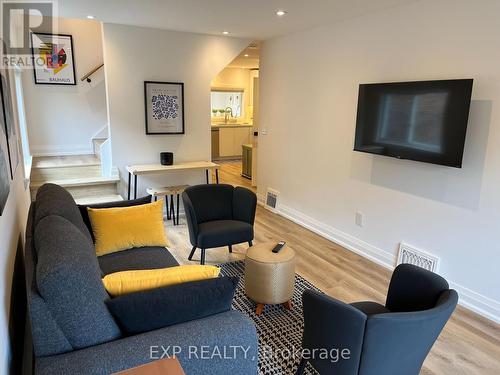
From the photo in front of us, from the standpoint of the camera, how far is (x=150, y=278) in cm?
159

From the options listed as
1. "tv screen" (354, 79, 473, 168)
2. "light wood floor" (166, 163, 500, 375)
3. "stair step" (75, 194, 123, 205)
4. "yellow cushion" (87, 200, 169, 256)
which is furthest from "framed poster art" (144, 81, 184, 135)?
"tv screen" (354, 79, 473, 168)

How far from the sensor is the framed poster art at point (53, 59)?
17.6ft

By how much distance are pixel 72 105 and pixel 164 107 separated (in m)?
2.00

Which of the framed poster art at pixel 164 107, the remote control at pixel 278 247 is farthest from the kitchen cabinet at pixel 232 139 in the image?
the remote control at pixel 278 247

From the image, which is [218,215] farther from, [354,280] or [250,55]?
[250,55]

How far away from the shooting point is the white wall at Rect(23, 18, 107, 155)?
543 centimetres

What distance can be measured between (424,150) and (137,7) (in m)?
2.98

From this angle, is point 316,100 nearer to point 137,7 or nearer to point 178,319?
point 137,7

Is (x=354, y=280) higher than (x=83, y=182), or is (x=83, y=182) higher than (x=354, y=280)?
(x=83, y=182)

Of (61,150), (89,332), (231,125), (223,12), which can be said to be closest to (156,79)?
(223,12)

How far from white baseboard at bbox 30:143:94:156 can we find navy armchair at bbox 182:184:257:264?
3.26 metres

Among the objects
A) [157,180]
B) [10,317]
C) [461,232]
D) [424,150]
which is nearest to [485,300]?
[461,232]

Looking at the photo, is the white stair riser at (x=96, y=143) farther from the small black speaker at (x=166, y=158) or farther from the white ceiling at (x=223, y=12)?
the white ceiling at (x=223, y=12)

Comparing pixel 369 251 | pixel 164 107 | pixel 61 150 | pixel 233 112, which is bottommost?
pixel 369 251
